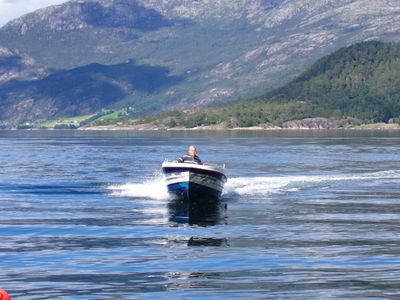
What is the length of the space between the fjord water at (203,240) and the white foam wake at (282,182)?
0.55ft

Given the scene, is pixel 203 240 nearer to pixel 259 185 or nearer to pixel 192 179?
pixel 192 179

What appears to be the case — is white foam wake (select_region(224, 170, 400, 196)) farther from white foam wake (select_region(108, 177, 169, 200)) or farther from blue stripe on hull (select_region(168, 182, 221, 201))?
blue stripe on hull (select_region(168, 182, 221, 201))

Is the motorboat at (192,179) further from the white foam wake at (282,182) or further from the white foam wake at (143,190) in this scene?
the white foam wake at (282,182)

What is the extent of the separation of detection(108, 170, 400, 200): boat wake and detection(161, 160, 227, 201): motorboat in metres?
2.62

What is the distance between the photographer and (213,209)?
185ft

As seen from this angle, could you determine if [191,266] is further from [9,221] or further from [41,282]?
[9,221]

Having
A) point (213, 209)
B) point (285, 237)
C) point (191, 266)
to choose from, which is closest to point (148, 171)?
point (213, 209)

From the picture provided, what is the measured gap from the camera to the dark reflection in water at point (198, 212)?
165 ft

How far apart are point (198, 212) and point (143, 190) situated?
15948mm

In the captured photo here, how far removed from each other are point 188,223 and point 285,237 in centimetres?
753

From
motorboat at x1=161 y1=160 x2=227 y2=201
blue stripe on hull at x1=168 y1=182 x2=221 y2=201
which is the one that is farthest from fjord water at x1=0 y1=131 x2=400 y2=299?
motorboat at x1=161 y1=160 x2=227 y2=201

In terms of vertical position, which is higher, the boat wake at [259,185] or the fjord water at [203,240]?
the boat wake at [259,185]

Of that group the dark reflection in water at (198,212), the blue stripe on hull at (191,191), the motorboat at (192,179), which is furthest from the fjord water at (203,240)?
the motorboat at (192,179)

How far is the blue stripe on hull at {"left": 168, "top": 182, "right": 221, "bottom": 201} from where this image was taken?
58500mm
